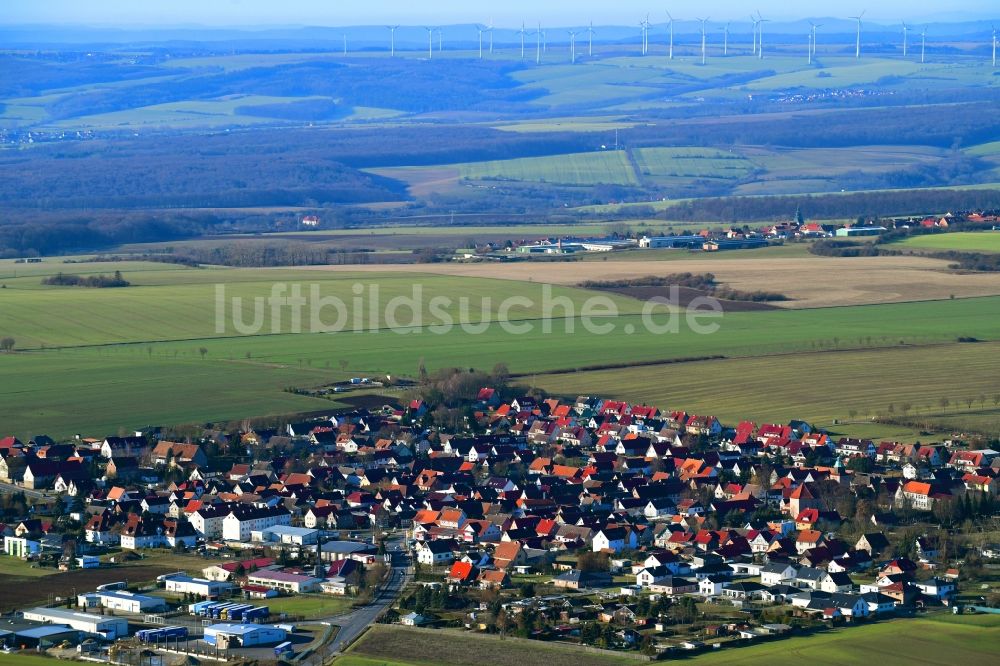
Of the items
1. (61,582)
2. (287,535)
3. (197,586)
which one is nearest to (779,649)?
(197,586)

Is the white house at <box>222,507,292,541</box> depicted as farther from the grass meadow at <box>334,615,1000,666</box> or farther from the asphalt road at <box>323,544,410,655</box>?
the grass meadow at <box>334,615,1000,666</box>


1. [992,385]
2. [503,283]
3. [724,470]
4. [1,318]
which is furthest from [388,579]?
[503,283]

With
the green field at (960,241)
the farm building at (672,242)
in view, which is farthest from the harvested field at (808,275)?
the farm building at (672,242)

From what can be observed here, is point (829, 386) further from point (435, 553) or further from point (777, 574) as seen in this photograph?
point (435, 553)

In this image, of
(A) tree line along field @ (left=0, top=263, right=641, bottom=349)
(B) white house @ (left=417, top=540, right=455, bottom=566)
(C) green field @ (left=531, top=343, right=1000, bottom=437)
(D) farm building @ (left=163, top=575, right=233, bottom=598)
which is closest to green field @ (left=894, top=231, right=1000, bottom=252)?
(A) tree line along field @ (left=0, top=263, right=641, bottom=349)

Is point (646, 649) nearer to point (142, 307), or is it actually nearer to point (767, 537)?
point (767, 537)

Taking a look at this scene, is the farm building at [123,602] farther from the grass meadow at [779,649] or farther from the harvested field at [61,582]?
the grass meadow at [779,649]
